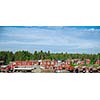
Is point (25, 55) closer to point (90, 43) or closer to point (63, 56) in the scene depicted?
point (63, 56)

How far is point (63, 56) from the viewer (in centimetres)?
405

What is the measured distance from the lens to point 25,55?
404cm

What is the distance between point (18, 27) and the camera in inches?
159

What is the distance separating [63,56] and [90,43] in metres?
0.38
